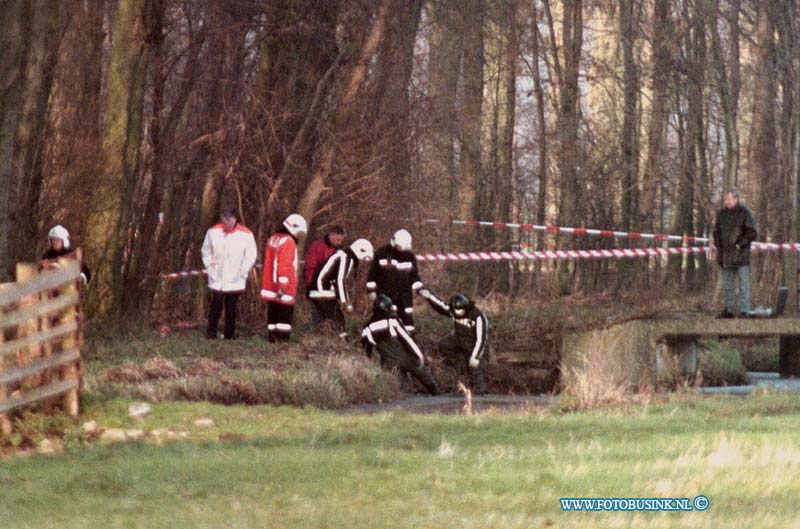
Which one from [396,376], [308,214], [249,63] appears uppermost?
[249,63]

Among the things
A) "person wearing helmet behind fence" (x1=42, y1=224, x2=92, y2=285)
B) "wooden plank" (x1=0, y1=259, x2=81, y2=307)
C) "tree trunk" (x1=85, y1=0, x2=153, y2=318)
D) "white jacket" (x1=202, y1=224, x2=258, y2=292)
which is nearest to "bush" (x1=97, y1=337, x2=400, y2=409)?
"wooden plank" (x1=0, y1=259, x2=81, y2=307)

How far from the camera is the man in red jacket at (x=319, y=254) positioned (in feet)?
80.2

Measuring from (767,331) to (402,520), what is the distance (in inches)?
615

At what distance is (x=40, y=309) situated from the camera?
48.2ft

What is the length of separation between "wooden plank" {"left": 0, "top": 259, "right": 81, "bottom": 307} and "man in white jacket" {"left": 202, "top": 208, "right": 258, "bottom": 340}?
8373 millimetres

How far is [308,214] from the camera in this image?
26688 mm

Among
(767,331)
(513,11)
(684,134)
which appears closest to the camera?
(767,331)

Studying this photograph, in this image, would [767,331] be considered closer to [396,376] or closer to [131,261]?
[396,376]

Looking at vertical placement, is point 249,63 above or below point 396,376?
above

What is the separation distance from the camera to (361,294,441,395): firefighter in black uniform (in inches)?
879

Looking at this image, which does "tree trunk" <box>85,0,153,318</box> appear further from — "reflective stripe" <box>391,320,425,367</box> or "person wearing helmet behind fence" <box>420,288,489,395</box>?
"person wearing helmet behind fence" <box>420,288,489,395</box>

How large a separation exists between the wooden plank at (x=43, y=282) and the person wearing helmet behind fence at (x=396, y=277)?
864cm

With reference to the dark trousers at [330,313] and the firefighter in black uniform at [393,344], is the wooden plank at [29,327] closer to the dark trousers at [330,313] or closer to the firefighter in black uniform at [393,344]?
the firefighter in black uniform at [393,344]

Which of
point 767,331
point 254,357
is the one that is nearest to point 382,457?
point 254,357
